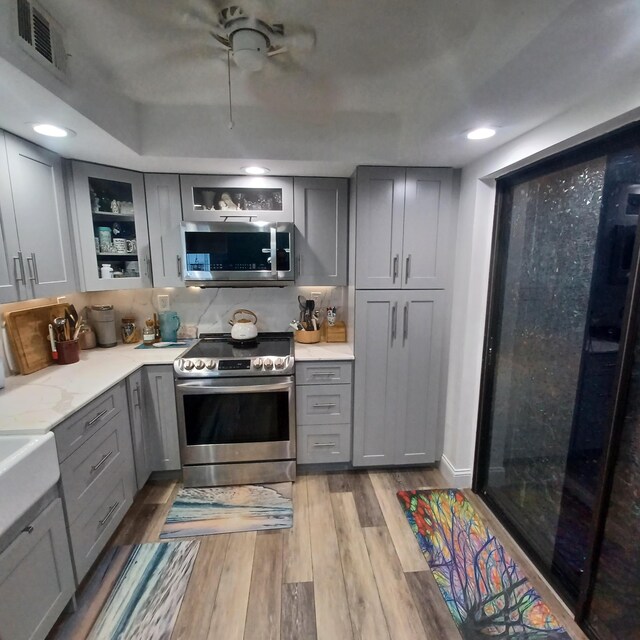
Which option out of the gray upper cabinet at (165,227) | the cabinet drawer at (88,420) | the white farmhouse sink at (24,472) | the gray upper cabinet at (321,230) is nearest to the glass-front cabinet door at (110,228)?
the gray upper cabinet at (165,227)

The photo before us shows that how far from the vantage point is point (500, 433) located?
6.84ft

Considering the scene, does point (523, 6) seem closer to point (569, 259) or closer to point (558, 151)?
point (558, 151)

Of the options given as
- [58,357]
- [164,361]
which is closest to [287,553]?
[164,361]

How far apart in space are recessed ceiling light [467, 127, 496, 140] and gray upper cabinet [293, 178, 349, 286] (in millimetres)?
917

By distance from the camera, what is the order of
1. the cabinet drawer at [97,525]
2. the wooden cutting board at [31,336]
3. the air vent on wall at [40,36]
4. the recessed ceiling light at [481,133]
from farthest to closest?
the wooden cutting board at [31,336], the recessed ceiling light at [481,133], the cabinet drawer at [97,525], the air vent on wall at [40,36]

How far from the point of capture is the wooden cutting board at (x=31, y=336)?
1862 mm

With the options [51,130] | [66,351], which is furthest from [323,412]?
[51,130]

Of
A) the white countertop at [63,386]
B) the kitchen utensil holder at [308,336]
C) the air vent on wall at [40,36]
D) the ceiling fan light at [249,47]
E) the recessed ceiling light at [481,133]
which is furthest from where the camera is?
the kitchen utensil holder at [308,336]

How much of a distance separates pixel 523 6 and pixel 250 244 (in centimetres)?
171

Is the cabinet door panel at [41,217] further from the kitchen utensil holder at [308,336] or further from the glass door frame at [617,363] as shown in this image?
the glass door frame at [617,363]

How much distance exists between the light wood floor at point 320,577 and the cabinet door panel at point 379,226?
4.97 ft

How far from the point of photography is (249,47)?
1.17 metres

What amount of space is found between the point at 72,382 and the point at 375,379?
1846 mm

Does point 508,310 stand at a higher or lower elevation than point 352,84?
lower
